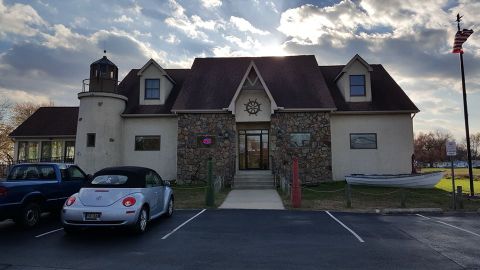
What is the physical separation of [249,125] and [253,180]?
12.7 ft

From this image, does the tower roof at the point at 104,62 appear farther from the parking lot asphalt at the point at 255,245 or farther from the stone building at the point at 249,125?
the parking lot asphalt at the point at 255,245

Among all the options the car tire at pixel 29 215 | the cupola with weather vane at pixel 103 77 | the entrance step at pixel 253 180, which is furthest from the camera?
the cupola with weather vane at pixel 103 77

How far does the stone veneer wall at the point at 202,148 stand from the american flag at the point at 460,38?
42.1ft

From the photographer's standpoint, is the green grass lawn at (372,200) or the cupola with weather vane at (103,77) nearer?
the green grass lawn at (372,200)

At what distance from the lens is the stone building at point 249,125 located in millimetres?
20531

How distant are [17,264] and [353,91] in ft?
68.0

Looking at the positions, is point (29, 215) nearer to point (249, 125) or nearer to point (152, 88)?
A: point (249, 125)

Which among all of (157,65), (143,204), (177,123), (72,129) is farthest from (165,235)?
(72,129)

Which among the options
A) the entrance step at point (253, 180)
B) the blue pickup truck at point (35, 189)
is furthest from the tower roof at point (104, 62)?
the blue pickup truck at point (35, 189)

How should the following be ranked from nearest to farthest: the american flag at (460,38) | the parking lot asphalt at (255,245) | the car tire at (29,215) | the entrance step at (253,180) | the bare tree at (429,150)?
the parking lot asphalt at (255,245) → the car tire at (29,215) → the american flag at (460,38) → the entrance step at (253,180) → the bare tree at (429,150)

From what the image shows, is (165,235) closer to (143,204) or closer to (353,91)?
(143,204)

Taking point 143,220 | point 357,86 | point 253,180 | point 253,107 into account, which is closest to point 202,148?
point 253,180

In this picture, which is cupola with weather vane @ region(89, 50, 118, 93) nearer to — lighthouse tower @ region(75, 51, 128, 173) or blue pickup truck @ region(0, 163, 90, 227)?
lighthouse tower @ region(75, 51, 128, 173)

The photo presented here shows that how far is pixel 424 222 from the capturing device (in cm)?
1047
